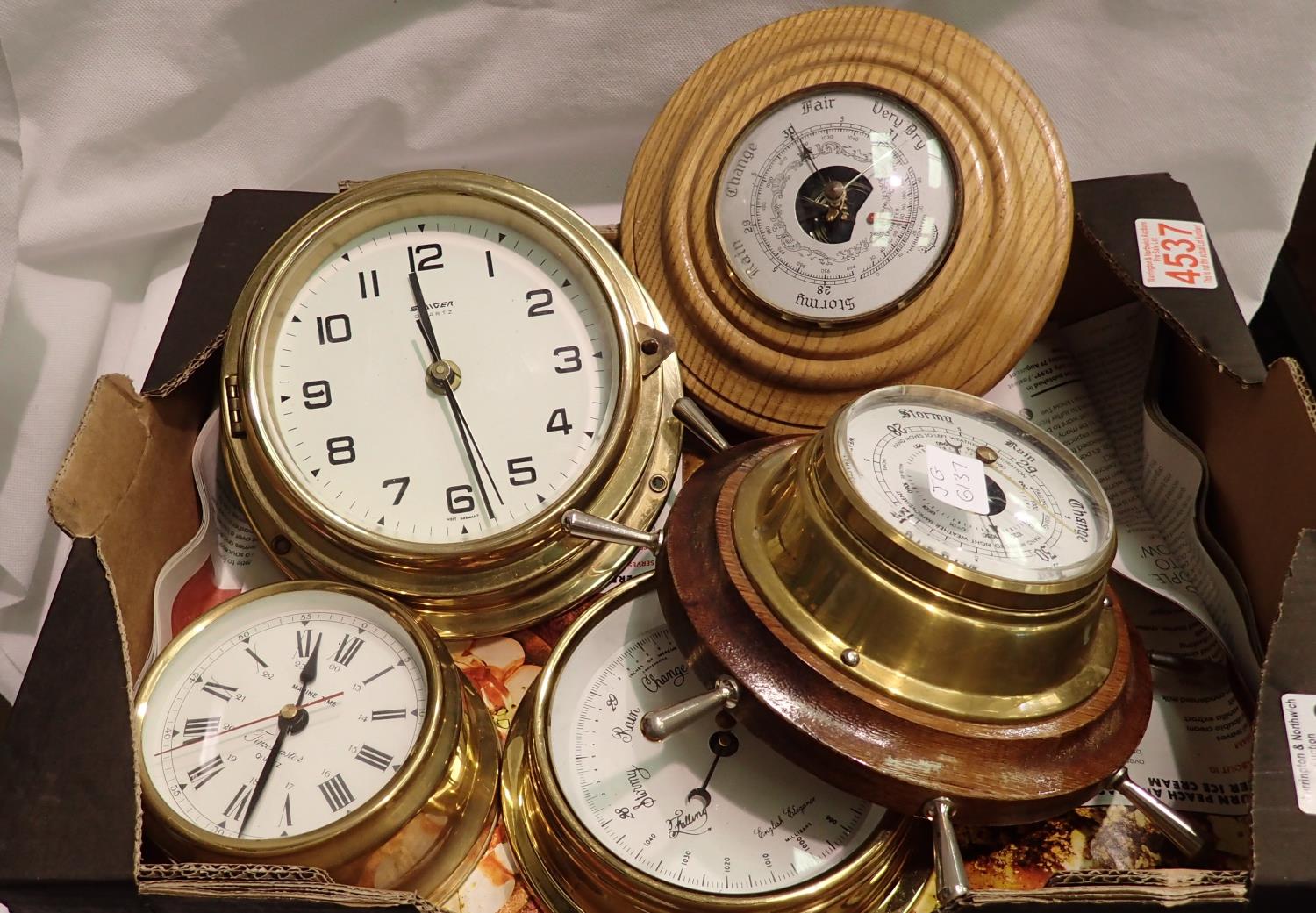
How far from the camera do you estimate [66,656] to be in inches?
41.6

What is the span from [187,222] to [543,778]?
50.1 inches

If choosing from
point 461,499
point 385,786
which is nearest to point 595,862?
point 385,786

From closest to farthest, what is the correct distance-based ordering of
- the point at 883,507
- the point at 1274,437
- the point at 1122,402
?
1. the point at 883,507
2. the point at 1274,437
3. the point at 1122,402

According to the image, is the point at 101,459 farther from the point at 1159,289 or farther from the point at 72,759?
the point at 1159,289

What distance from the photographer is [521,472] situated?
1.25 meters

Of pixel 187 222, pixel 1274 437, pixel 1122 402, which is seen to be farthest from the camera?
pixel 187 222

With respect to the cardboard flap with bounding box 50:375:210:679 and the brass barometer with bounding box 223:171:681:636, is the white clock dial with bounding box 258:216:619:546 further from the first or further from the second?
the cardboard flap with bounding box 50:375:210:679

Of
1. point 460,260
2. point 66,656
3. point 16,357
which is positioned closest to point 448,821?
point 66,656

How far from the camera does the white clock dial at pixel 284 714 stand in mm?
1029

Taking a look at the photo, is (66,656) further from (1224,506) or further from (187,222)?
(1224,506)

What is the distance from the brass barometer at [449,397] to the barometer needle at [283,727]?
15 centimetres

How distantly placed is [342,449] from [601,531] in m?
0.36

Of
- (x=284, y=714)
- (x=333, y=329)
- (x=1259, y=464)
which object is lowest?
(x=1259, y=464)

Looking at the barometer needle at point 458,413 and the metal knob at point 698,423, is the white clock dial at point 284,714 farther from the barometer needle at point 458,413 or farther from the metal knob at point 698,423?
the metal knob at point 698,423
